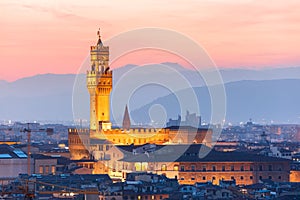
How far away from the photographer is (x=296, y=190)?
2440 inches

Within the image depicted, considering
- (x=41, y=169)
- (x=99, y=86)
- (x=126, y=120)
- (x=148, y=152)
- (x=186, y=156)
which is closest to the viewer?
(x=186, y=156)

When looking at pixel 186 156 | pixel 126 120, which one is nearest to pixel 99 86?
pixel 126 120

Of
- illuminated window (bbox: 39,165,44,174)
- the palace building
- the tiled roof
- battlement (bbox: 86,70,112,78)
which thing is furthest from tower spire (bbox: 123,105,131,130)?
illuminated window (bbox: 39,165,44,174)

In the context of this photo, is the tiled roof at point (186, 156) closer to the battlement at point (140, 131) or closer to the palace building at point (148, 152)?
the palace building at point (148, 152)

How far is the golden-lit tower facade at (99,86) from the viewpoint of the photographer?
3501 inches

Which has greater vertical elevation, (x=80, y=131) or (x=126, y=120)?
(x=126, y=120)

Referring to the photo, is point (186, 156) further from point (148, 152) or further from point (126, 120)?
point (126, 120)

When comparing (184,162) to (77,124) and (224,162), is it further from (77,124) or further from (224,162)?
(77,124)

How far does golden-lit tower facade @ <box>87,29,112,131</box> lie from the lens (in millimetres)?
88938

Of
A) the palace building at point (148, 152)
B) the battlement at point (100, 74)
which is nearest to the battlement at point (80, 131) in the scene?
the palace building at point (148, 152)

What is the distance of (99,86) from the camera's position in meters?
89.8

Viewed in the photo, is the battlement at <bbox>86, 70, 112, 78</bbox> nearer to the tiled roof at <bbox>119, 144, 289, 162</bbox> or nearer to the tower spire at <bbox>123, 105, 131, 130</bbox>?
the tower spire at <bbox>123, 105, 131, 130</bbox>

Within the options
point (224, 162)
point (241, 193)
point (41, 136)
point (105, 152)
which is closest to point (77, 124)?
point (105, 152)

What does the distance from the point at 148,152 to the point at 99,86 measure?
12.5 meters
